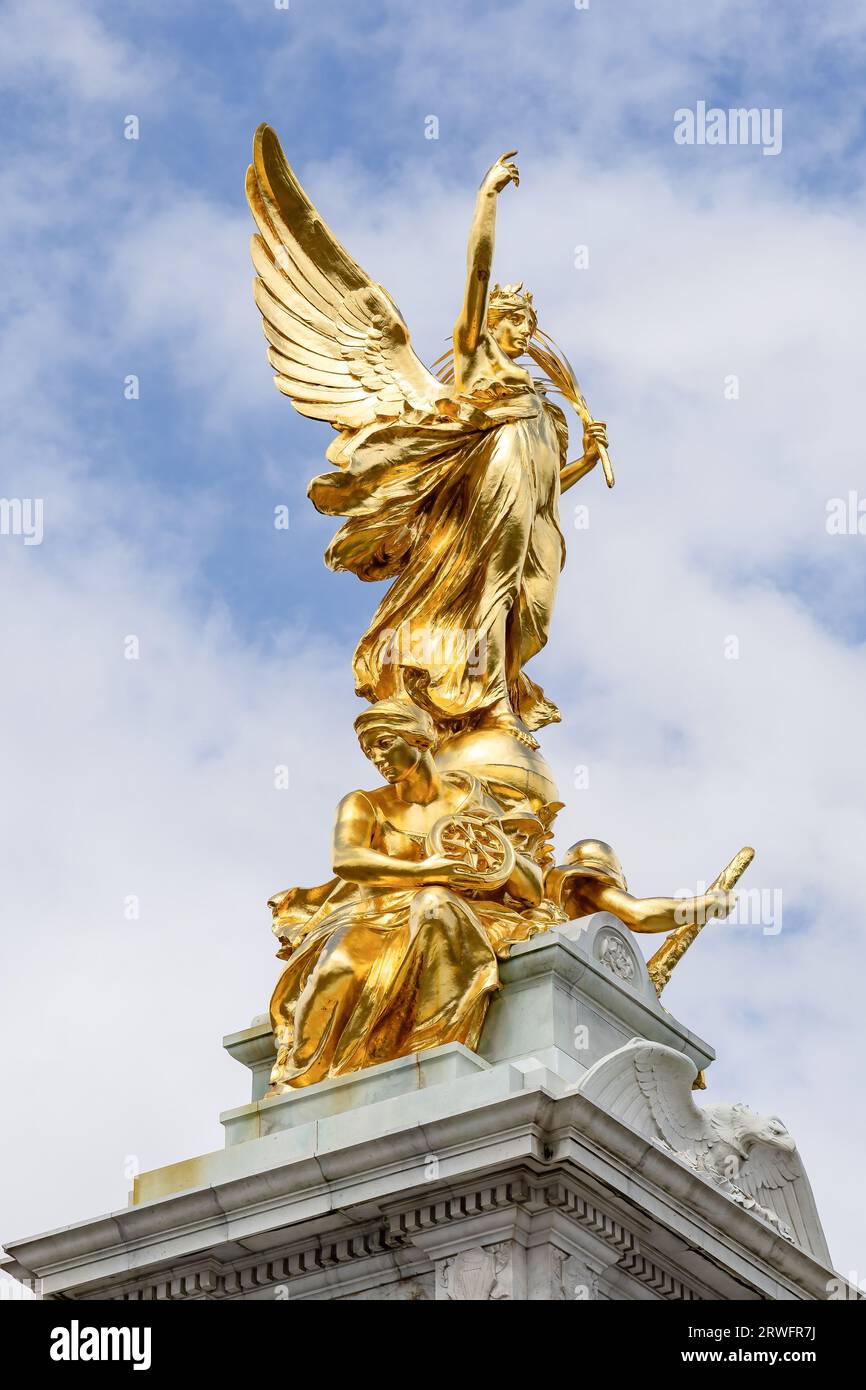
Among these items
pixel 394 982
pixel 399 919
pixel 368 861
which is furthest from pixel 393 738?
pixel 394 982

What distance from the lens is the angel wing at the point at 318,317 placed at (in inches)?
781

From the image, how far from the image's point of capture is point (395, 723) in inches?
702

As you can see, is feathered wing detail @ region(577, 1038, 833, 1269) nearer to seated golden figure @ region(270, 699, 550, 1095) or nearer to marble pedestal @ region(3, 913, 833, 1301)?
marble pedestal @ region(3, 913, 833, 1301)

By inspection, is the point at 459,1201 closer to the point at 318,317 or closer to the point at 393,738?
the point at 393,738

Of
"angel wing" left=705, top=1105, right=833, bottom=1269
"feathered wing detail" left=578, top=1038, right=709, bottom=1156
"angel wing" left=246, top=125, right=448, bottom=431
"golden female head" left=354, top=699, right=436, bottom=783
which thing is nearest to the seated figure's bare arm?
"golden female head" left=354, top=699, right=436, bottom=783

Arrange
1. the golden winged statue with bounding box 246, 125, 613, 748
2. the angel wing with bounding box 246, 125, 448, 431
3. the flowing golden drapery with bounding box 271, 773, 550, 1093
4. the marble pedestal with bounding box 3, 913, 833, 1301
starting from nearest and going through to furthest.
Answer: the marble pedestal with bounding box 3, 913, 833, 1301 → the flowing golden drapery with bounding box 271, 773, 550, 1093 → the golden winged statue with bounding box 246, 125, 613, 748 → the angel wing with bounding box 246, 125, 448, 431

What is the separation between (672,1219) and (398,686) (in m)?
4.55

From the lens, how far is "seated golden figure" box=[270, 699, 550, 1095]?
55.3 feet

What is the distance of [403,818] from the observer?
58.5 feet

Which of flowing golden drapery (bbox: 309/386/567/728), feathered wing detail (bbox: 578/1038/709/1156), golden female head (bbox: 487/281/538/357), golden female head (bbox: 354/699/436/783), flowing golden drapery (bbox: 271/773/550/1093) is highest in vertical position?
golden female head (bbox: 487/281/538/357)

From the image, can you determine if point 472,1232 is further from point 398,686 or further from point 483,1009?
point 398,686

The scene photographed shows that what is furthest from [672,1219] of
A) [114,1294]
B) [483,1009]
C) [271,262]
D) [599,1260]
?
[271,262]

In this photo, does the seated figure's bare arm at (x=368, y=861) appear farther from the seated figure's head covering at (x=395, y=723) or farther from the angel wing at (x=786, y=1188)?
the angel wing at (x=786, y=1188)

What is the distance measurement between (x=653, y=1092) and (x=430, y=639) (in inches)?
157
